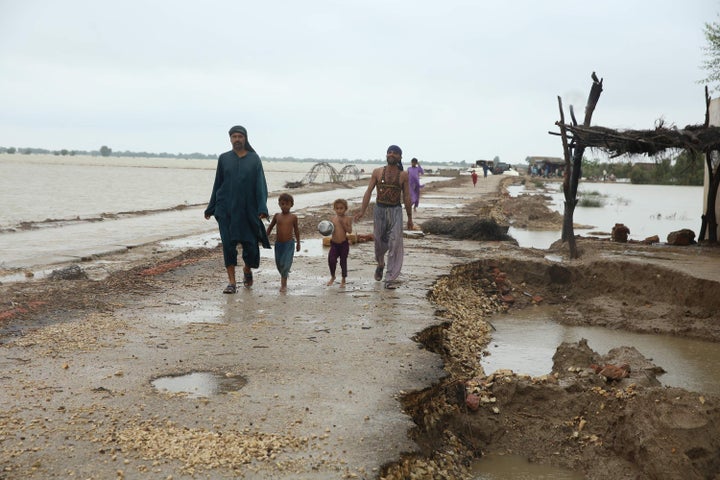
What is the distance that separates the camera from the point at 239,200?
7.35 m

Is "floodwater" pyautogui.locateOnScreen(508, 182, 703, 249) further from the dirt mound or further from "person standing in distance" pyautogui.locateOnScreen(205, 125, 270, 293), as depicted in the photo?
"person standing in distance" pyautogui.locateOnScreen(205, 125, 270, 293)

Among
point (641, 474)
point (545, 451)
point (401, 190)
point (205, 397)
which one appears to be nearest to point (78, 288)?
point (401, 190)

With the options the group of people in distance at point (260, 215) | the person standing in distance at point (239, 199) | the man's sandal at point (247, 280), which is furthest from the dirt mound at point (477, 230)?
the person standing in distance at point (239, 199)

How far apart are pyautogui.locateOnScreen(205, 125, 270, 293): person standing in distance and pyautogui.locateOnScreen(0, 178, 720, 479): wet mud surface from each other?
1.95ft

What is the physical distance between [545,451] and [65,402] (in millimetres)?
3049

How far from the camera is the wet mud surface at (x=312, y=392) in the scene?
333cm

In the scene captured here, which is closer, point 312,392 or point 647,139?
point 312,392

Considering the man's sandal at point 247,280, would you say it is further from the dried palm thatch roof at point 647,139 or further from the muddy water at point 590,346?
the dried palm thatch roof at point 647,139

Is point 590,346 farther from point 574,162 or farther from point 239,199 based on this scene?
point 574,162

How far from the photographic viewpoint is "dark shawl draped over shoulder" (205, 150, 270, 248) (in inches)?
289

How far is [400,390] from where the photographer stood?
13.9ft

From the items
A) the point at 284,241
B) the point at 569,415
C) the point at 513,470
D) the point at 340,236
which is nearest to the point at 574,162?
the point at 340,236

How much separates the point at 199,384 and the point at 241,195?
11.3ft

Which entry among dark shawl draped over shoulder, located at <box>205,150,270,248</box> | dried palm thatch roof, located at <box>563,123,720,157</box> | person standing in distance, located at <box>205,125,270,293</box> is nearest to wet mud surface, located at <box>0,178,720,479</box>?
person standing in distance, located at <box>205,125,270,293</box>
